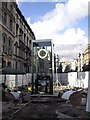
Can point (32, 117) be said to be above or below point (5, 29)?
below

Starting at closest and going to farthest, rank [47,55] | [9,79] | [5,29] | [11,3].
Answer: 1. [47,55]
2. [9,79]
3. [5,29]
4. [11,3]

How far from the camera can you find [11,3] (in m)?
41.1

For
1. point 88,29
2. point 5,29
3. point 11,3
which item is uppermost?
point 11,3

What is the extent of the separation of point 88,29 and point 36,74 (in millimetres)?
13323

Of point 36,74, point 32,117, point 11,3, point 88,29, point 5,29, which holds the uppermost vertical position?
point 11,3

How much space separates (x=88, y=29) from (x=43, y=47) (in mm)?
12588

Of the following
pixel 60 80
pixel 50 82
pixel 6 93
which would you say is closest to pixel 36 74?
pixel 50 82

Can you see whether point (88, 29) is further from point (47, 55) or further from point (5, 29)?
point (5, 29)

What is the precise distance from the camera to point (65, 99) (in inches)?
619

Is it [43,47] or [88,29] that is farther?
[43,47]

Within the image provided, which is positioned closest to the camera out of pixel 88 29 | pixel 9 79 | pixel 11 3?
pixel 88 29

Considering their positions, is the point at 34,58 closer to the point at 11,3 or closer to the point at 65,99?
the point at 65,99

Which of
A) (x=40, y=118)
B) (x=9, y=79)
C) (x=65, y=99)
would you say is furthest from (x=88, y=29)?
(x=9, y=79)

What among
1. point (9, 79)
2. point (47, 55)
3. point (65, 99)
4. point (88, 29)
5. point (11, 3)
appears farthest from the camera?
point (11, 3)
